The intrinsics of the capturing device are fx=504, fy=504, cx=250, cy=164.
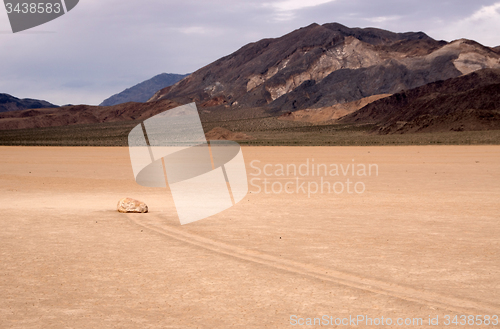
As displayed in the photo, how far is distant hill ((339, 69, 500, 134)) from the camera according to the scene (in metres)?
67.8

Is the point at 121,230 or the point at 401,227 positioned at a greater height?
the point at 121,230

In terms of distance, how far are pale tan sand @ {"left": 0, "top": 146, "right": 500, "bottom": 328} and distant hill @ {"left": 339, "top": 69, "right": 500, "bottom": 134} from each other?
190 ft

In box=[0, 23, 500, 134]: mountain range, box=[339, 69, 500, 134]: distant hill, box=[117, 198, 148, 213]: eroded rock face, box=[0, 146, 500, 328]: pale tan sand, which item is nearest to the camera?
box=[0, 146, 500, 328]: pale tan sand

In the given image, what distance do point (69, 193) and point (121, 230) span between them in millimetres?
7620

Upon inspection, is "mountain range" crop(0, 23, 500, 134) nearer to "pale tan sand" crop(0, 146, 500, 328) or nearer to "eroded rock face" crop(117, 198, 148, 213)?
"pale tan sand" crop(0, 146, 500, 328)

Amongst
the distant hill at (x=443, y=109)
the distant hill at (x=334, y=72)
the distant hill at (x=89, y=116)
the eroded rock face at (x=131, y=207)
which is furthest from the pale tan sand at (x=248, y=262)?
the distant hill at (x=89, y=116)

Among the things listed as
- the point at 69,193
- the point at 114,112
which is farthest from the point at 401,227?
the point at 114,112

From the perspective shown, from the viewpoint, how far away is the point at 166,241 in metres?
9.45

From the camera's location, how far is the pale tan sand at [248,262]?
227 inches

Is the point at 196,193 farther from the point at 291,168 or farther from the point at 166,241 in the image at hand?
the point at 291,168

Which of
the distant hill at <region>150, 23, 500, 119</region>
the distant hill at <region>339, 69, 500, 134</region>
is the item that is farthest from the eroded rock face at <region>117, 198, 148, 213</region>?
the distant hill at <region>150, 23, 500, 119</region>

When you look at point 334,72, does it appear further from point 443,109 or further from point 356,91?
point 443,109

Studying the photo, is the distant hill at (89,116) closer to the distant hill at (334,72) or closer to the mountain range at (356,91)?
the mountain range at (356,91)

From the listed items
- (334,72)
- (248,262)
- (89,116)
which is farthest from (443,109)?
(89,116)
